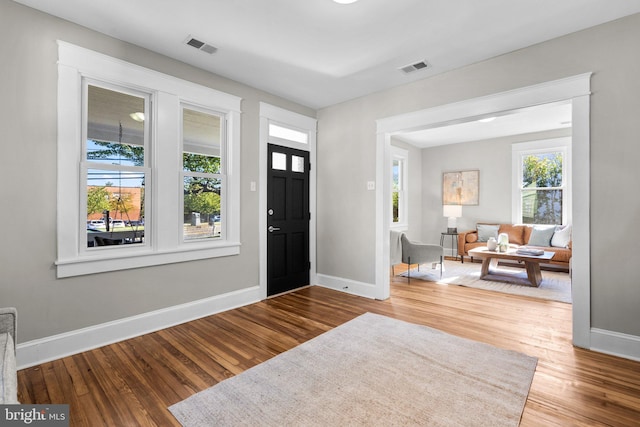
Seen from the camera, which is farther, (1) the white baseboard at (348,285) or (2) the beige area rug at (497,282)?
(2) the beige area rug at (497,282)

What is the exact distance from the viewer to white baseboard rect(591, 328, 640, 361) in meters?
2.50

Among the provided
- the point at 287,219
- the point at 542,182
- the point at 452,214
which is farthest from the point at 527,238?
the point at 287,219

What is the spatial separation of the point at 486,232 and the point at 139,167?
662 cm

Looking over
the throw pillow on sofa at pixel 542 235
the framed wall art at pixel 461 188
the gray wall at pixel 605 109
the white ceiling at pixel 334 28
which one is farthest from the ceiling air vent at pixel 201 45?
the throw pillow on sofa at pixel 542 235

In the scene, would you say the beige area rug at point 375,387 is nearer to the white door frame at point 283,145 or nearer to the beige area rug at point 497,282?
the white door frame at point 283,145

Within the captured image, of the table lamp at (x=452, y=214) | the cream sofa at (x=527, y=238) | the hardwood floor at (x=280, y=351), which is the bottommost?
the hardwood floor at (x=280, y=351)

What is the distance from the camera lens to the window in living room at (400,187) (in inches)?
280

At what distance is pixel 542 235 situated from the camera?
5.91 meters

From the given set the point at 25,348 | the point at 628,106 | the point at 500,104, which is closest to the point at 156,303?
the point at 25,348

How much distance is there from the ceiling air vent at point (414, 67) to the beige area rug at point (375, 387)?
2.82m

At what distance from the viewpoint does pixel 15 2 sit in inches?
91.8

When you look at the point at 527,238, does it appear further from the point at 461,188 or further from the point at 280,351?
the point at 280,351
